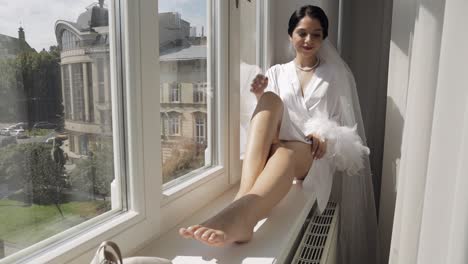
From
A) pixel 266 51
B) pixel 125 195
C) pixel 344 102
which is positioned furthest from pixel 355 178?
pixel 125 195

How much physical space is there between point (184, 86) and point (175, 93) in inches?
2.3

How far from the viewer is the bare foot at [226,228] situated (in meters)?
0.72

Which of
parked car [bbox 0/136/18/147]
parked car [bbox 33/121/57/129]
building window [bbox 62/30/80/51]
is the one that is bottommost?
parked car [bbox 0/136/18/147]

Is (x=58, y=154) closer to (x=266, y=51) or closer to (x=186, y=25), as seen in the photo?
(x=186, y=25)

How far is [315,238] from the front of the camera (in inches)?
43.8

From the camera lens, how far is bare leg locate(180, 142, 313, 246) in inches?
28.7

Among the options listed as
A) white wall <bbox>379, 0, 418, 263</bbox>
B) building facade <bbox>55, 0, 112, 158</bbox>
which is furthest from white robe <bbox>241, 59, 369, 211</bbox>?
building facade <bbox>55, 0, 112, 158</bbox>

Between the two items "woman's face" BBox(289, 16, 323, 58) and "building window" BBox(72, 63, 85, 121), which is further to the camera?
"woman's face" BBox(289, 16, 323, 58)

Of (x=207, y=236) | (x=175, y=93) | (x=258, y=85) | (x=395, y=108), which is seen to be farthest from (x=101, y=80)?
(x=395, y=108)

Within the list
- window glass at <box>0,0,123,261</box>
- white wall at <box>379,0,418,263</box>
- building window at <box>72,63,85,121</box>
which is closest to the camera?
window glass at <box>0,0,123,261</box>

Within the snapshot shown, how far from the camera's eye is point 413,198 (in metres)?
0.58

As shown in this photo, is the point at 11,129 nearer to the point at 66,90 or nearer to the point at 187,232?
the point at 66,90

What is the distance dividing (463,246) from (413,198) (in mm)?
182

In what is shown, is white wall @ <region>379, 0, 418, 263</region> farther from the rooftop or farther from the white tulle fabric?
the rooftop
